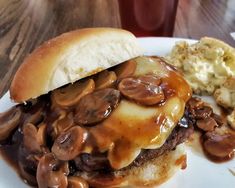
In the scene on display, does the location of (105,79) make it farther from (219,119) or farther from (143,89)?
(219,119)

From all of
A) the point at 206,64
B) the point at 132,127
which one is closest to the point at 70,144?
the point at 132,127

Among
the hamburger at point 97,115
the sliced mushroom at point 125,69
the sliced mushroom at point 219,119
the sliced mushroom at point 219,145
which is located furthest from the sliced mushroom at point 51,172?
the sliced mushroom at point 219,119

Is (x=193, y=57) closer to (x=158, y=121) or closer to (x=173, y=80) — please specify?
(x=173, y=80)

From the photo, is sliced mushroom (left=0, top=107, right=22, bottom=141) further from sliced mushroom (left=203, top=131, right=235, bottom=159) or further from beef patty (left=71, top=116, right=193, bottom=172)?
sliced mushroom (left=203, top=131, right=235, bottom=159)

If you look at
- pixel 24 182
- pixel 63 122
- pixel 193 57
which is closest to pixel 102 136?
pixel 63 122

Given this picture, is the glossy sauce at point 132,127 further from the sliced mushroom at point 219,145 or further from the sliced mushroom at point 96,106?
the sliced mushroom at point 219,145

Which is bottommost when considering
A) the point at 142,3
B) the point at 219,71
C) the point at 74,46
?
the point at 219,71
